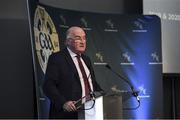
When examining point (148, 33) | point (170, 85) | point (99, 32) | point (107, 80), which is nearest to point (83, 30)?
point (99, 32)

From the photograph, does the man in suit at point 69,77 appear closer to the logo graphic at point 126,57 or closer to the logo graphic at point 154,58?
the logo graphic at point 126,57

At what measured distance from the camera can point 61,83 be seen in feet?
9.08

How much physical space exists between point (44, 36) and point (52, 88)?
44 cm

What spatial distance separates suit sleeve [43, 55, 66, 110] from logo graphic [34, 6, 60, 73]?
2.3 inches

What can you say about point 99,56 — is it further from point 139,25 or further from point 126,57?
point 139,25

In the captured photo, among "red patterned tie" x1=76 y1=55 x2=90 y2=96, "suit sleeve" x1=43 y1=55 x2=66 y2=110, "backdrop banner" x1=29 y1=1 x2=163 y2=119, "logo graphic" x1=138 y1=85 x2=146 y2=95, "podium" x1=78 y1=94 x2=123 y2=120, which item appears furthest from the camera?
"logo graphic" x1=138 y1=85 x2=146 y2=95

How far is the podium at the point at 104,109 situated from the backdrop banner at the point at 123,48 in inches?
23.0

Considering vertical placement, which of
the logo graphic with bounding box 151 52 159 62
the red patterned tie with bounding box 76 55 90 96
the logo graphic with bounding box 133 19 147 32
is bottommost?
the red patterned tie with bounding box 76 55 90 96

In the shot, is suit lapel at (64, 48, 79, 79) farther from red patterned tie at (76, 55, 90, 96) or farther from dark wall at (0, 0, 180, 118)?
dark wall at (0, 0, 180, 118)

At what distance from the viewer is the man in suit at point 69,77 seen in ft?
8.88

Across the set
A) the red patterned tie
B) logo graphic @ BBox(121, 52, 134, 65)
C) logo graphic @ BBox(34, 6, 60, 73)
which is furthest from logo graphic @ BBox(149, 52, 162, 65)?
logo graphic @ BBox(34, 6, 60, 73)

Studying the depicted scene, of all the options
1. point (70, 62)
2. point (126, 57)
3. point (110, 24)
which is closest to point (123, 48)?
point (126, 57)

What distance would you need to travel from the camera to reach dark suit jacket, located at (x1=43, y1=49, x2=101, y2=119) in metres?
2.71

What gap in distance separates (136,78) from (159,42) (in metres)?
0.45
